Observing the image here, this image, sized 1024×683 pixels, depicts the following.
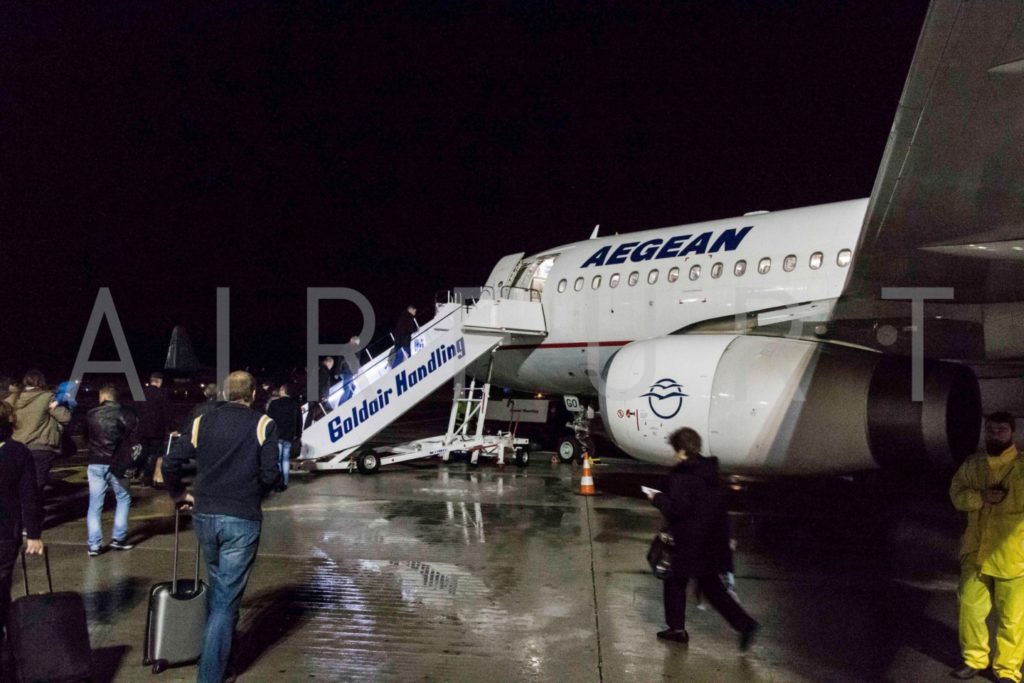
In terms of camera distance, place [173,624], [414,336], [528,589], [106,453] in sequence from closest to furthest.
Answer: [173,624] < [528,589] < [106,453] < [414,336]

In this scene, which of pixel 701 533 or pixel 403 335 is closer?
pixel 701 533

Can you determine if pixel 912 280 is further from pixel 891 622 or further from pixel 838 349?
pixel 891 622

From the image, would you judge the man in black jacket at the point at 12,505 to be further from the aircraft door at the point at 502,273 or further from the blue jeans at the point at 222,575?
the aircraft door at the point at 502,273

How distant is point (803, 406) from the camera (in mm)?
7770

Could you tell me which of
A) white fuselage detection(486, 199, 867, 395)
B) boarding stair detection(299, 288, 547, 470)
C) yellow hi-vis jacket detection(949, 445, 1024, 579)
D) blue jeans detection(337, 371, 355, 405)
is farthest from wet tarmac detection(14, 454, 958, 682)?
white fuselage detection(486, 199, 867, 395)

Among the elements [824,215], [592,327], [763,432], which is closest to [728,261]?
[824,215]

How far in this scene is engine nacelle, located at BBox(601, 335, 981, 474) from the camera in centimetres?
744

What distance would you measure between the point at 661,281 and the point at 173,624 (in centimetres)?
851

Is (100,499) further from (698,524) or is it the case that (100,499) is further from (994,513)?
(994,513)

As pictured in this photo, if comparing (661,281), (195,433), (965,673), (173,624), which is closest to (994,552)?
(965,673)

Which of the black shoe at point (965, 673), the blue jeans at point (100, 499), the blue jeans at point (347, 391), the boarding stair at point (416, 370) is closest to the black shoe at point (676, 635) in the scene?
the black shoe at point (965, 673)

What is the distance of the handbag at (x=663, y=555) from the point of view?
5.04 metres

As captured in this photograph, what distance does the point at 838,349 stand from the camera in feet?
26.1

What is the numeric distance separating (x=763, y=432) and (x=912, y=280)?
2.10 metres
